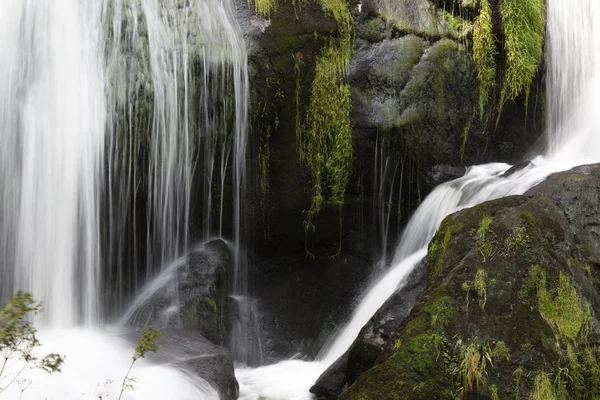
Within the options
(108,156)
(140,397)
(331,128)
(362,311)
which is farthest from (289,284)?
(140,397)

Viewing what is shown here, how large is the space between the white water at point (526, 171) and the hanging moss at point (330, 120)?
1257 mm

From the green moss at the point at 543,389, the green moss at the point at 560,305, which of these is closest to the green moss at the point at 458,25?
the green moss at the point at 560,305

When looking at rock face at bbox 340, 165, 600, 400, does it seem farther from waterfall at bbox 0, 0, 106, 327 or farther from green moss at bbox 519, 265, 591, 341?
waterfall at bbox 0, 0, 106, 327

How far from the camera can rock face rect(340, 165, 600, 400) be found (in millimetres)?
4527

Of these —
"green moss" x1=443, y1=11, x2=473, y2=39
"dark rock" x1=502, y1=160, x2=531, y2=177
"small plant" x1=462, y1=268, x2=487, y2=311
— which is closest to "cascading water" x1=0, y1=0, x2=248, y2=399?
"green moss" x1=443, y1=11, x2=473, y2=39

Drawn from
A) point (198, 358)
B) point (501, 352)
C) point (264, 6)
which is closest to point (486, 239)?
point (501, 352)

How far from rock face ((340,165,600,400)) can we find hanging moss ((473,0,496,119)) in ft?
14.3

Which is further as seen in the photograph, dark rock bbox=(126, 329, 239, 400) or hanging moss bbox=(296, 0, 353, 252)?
hanging moss bbox=(296, 0, 353, 252)

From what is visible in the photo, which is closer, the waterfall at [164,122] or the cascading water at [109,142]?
the cascading water at [109,142]

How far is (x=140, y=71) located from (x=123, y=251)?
227 centimetres

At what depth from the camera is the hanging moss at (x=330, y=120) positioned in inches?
363

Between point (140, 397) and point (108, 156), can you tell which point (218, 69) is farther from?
point (140, 397)

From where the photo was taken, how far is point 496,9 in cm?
988

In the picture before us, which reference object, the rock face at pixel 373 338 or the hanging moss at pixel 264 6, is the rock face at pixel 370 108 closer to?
the hanging moss at pixel 264 6
